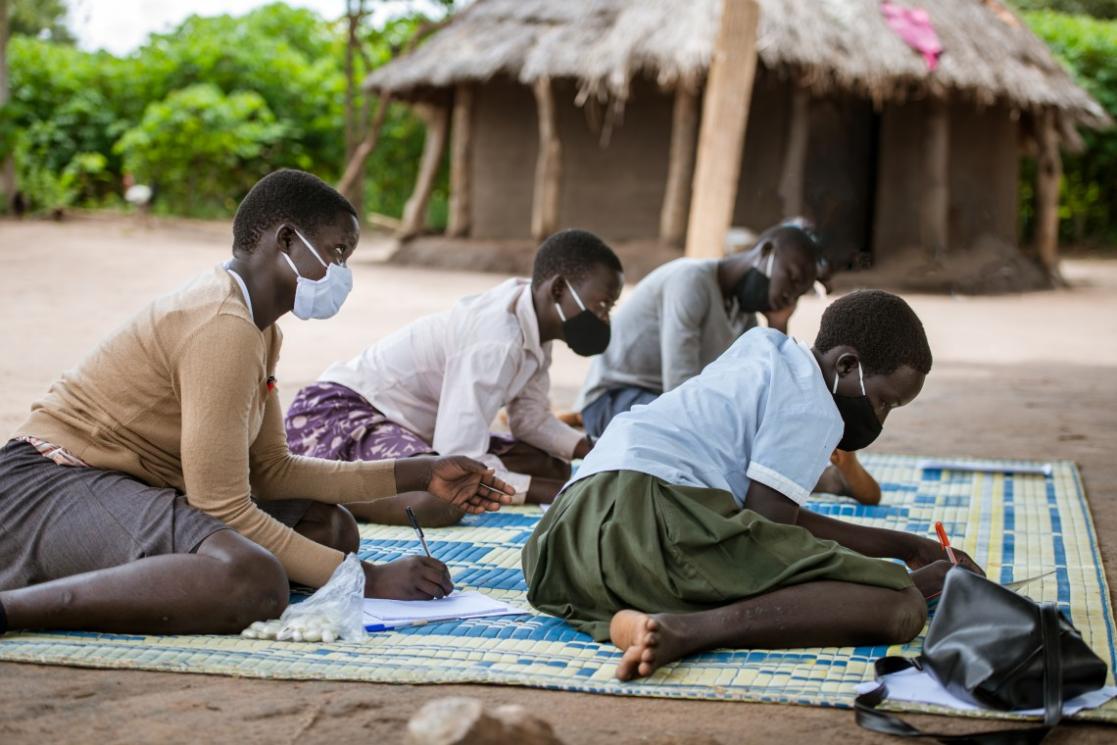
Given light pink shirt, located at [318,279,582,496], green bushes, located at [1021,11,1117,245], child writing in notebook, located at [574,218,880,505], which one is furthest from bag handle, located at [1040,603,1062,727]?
green bushes, located at [1021,11,1117,245]

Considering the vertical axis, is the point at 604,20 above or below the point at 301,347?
above

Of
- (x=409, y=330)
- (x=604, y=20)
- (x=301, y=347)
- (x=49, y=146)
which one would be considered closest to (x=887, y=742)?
(x=409, y=330)

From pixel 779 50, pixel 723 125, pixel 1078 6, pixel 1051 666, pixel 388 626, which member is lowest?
pixel 388 626

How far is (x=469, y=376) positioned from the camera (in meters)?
3.85

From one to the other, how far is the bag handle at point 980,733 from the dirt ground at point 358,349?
3 cm

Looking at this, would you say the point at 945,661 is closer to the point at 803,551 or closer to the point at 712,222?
the point at 803,551

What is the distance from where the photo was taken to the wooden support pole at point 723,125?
7402 millimetres

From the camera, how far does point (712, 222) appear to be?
752 cm

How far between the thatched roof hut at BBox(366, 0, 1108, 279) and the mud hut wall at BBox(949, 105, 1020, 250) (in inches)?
1.0

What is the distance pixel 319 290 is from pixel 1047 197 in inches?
524

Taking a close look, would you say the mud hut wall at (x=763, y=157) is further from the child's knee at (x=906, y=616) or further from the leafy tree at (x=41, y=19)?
the leafy tree at (x=41, y=19)

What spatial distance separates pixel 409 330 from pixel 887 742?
95.3 inches

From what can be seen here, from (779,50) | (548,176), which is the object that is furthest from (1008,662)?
(548,176)

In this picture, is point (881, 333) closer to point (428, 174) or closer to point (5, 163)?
point (428, 174)
